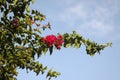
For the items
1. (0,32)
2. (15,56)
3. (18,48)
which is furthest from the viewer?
(18,48)

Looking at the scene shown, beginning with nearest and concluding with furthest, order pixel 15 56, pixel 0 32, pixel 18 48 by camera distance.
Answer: pixel 0 32 < pixel 15 56 < pixel 18 48

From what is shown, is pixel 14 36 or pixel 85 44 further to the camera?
pixel 85 44

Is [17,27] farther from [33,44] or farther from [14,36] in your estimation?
[33,44]

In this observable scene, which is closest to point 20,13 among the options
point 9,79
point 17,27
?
point 17,27

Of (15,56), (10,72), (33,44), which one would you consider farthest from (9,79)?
(33,44)

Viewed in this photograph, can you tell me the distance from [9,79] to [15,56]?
0.81m

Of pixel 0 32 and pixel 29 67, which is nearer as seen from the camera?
pixel 0 32

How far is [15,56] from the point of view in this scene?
853 centimetres

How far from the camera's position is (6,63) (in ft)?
27.4

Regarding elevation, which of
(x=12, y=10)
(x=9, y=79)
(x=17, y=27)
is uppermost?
(x=12, y=10)

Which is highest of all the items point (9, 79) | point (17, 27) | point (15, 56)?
point (17, 27)

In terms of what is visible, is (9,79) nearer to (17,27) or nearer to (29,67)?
(29,67)

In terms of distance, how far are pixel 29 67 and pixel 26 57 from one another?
557 millimetres

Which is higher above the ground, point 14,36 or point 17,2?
point 17,2
